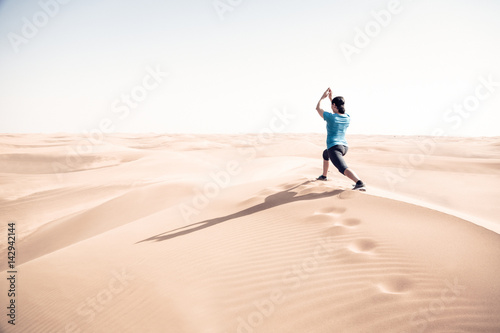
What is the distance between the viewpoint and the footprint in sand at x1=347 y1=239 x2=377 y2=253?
307 centimetres

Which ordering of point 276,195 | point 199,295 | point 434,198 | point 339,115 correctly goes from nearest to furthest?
point 199,295 < point 339,115 < point 276,195 < point 434,198

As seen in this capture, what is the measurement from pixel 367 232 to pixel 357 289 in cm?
118

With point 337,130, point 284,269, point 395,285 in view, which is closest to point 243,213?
point 284,269

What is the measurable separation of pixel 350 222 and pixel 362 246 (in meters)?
0.71

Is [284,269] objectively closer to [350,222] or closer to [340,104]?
[350,222]

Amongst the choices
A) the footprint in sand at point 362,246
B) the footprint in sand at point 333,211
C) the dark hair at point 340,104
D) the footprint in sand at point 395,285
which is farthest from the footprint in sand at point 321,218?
the dark hair at point 340,104

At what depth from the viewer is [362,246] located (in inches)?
125

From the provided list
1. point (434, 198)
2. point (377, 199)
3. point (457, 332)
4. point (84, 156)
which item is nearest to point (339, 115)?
point (377, 199)

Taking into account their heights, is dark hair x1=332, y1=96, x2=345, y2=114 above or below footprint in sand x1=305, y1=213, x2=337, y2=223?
above

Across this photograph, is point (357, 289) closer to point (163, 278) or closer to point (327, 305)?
point (327, 305)

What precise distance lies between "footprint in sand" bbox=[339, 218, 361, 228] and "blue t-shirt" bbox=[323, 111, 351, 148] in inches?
66.0

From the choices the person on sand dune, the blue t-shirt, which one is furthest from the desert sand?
the blue t-shirt

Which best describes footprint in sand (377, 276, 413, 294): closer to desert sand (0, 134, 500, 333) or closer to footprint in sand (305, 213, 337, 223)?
desert sand (0, 134, 500, 333)

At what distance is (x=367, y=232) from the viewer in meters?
3.45
